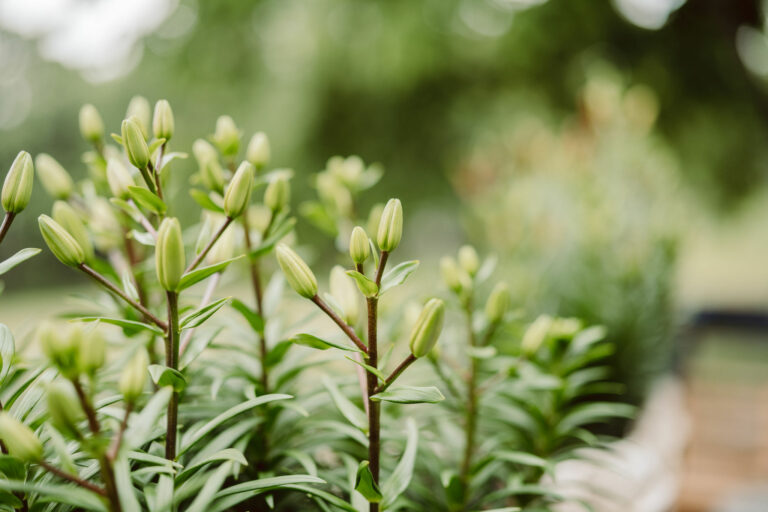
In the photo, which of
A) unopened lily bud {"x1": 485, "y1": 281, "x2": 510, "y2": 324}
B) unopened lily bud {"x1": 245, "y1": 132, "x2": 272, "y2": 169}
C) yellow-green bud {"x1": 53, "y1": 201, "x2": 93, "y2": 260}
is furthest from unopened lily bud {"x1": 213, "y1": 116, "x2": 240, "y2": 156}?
unopened lily bud {"x1": 485, "y1": 281, "x2": 510, "y2": 324}

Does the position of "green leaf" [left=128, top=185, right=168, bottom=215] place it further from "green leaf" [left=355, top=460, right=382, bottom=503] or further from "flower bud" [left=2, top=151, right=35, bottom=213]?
"green leaf" [left=355, top=460, right=382, bottom=503]

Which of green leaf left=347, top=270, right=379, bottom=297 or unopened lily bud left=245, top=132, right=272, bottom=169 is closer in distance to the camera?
green leaf left=347, top=270, right=379, bottom=297

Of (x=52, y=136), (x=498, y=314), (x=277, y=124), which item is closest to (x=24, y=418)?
(x=498, y=314)

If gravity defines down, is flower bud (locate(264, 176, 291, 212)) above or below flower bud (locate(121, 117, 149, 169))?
above

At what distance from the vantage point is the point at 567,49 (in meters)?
2.46

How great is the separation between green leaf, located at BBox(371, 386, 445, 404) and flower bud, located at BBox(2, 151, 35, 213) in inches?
8.9

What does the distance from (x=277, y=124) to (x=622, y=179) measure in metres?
1.77

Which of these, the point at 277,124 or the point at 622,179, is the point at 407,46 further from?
the point at 622,179

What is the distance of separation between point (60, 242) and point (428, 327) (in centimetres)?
19

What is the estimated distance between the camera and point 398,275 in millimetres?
312

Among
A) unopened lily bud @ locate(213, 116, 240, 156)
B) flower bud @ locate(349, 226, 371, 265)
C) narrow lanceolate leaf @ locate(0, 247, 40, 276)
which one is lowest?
narrow lanceolate leaf @ locate(0, 247, 40, 276)

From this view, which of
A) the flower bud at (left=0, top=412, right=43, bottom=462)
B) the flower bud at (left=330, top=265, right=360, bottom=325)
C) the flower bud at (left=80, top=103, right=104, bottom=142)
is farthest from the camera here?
the flower bud at (left=80, top=103, right=104, bottom=142)

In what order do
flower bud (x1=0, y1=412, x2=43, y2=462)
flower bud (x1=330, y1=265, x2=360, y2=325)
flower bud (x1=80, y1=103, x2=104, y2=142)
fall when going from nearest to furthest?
flower bud (x1=0, y1=412, x2=43, y2=462) < flower bud (x1=330, y1=265, x2=360, y2=325) < flower bud (x1=80, y1=103, x2=104, y2=142)

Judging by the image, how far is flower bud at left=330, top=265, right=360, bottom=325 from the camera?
1.09 feet
